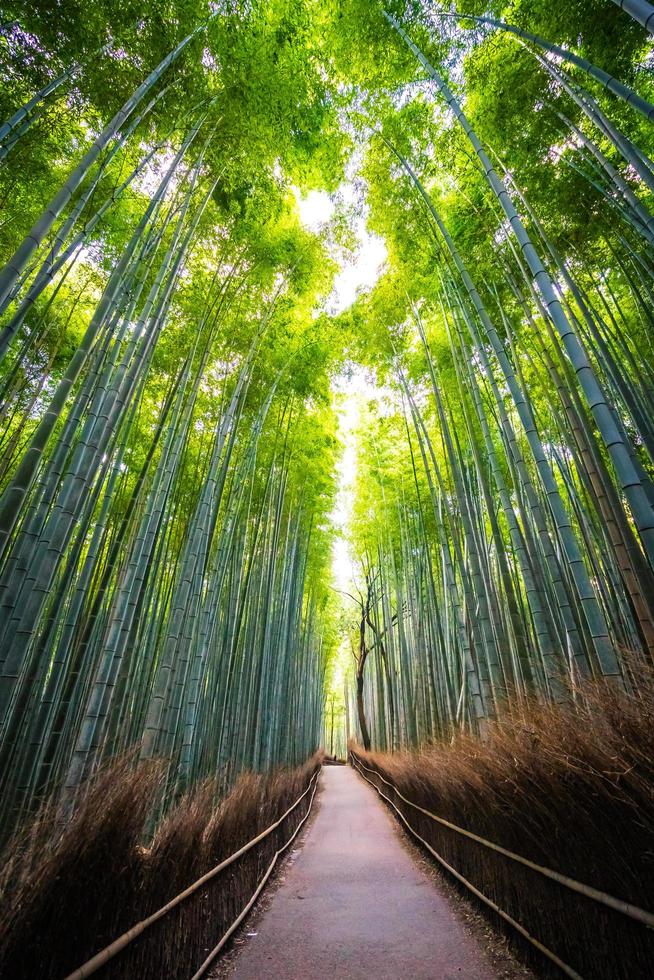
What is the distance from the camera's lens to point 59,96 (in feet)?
9.87

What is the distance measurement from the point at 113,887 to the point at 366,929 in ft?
6.02

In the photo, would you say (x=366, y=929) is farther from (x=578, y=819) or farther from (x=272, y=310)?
(x=272, y=310)

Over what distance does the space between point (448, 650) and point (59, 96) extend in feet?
23.2

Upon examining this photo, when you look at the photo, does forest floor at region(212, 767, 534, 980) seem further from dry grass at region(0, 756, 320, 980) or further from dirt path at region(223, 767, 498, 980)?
dry grass at region(0, 756, 320, 980)

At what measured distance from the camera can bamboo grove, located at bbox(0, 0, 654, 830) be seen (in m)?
2.24

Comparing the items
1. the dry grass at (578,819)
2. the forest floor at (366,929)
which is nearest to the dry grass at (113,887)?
the forest floor at (366,929)

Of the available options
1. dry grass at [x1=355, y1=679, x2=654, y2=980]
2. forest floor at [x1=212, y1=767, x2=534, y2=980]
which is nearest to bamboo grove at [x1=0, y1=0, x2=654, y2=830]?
dry grass at [x1=355, y1=679, x2=654, y2=980]

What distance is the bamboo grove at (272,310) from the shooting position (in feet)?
7.36

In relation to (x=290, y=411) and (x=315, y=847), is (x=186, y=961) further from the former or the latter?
(x=290, y=411)

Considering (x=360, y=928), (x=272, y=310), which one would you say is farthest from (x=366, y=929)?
(x=272, y=310)

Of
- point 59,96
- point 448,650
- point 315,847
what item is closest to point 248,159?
point 59,96

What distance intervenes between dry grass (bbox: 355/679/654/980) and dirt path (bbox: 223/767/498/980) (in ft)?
1.16

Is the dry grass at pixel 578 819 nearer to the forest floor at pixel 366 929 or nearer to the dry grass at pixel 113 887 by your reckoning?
the forest floor at pixel 366 929

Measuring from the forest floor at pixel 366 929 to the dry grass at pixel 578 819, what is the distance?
29 centimetres
